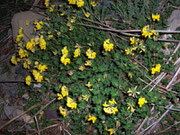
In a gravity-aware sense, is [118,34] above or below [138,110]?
above

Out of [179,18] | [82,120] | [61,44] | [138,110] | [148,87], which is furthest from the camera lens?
[61,44]

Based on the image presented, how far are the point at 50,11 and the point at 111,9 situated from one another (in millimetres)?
1573

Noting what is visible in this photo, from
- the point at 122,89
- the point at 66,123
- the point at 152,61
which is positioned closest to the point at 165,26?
Result: the point at 152,61

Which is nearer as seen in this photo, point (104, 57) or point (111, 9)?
point (104, 57)

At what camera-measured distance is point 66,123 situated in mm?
3586

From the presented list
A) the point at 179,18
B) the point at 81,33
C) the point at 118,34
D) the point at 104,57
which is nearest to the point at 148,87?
the point at 104,57

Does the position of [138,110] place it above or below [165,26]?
below

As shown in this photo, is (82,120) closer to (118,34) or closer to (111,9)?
(118,34)

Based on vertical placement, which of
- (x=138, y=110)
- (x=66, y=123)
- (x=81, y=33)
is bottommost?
(x=66, y=123)

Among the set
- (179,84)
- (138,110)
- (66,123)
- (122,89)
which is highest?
(179,84)

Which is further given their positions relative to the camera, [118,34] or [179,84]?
[118,34]

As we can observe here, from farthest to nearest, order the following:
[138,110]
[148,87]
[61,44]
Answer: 1. [61,44]
2. [148,87]
3. [138,110]

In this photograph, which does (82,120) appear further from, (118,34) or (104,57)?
(118,34)

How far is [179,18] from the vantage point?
10.3 feet
